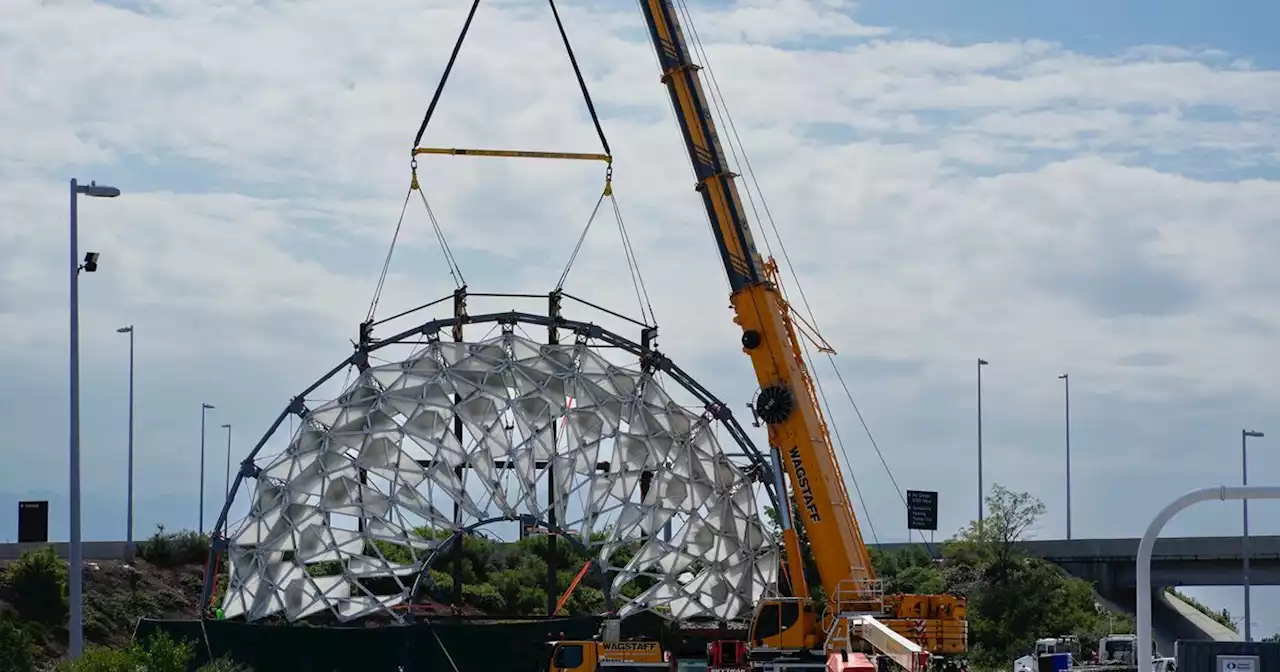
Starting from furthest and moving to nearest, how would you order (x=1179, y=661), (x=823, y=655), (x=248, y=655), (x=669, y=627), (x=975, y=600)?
(x=975, y=600)
(x=669, y=627)
(x=248, y=655)
(x=823, y=655)
(x=1179, y=661)

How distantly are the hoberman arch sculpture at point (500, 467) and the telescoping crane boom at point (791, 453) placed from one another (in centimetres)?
679

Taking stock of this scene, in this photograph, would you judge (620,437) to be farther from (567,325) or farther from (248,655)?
(248,655)

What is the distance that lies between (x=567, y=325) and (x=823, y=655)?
16334 mm

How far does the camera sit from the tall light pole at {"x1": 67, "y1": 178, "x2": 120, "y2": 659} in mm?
33156

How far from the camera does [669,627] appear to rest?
49.7 m

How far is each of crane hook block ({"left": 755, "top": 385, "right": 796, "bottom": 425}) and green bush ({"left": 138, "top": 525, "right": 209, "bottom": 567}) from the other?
106 feet

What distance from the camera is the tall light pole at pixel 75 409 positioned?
33.2m

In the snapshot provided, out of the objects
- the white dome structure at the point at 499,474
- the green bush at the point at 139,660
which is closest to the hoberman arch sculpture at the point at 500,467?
the white dome structure at the point at 499,474

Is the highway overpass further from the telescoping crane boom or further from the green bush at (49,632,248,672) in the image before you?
the green bush at (49,632,248,672)

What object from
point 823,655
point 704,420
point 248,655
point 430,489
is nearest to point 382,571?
point 430,489

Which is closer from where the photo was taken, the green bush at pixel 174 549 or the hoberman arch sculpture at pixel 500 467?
the hoberman arch sculpture at pixel 500 467

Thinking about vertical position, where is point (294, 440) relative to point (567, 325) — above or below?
below

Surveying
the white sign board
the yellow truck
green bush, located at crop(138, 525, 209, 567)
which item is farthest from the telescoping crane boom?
green bush, located at crop(138, 525, 209, 567)

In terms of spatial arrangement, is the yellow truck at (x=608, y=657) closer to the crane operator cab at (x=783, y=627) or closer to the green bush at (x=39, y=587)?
the crane operator cab at (x=783, y=627)
